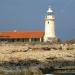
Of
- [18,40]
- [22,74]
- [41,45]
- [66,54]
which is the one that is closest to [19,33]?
[18,40]

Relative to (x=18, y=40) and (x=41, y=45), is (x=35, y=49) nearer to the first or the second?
(x=41, y=45)

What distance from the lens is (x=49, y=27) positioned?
221ft

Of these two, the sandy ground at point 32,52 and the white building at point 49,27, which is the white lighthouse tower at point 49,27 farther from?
the sandy ground at point 32,52

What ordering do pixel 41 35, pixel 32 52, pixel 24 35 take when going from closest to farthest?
pixel 32 52 < pixel 41 35 < pixel 24 35

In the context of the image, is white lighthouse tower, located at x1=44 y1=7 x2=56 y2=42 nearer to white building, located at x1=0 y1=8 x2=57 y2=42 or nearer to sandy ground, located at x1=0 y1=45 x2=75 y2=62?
white building, located at x1=0 y1=8 x2=57 y2=42

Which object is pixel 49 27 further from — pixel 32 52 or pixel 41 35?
pixel 32 52

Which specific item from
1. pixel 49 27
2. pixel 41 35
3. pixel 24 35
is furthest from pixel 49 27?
pixel 24 35

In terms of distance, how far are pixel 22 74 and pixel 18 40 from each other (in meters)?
39.2

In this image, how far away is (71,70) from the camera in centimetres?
3725

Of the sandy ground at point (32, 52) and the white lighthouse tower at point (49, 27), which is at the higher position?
the white lighthouse tower at point (49, 27)

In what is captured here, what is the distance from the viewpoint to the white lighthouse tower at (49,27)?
2628 inches

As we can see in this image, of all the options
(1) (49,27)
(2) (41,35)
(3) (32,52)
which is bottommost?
(3) (32,52)

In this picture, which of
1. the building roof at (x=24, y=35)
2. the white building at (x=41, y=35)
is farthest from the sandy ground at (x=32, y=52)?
the white building at (x=41, y=35)

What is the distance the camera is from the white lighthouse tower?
6675 centimetres
